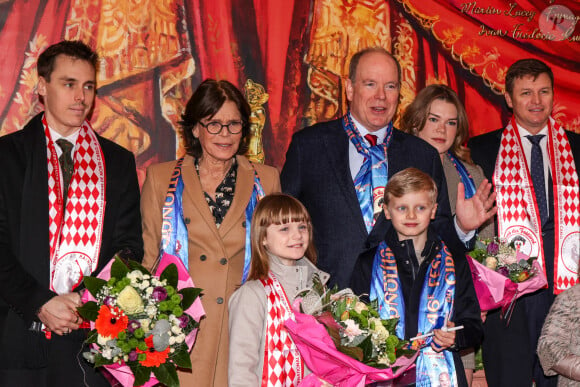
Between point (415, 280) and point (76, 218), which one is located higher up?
point (76, 218)

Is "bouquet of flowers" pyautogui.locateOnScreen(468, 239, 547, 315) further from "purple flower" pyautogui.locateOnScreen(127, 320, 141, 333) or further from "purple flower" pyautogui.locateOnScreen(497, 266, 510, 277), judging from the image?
"purple flower" pyautogui.locateOnScreen(127, 320, 141, 333)

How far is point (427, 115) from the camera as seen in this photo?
4918 mm

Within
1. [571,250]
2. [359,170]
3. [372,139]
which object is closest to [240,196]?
[359,170]

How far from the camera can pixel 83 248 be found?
3975 millimetres

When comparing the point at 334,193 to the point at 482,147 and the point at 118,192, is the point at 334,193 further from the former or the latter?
the point at 482,147

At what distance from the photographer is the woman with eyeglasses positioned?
12.6 feet

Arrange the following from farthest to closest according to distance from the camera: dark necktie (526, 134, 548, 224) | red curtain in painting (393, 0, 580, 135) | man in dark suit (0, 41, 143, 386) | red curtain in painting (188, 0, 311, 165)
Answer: red curtain in painting (393, 0, 580, 135)
red curtain in painting (188, 0, 311, 165)
dark necktie (526, 134, 548, 224)
man in dark suit (0, 41, 143, 386)

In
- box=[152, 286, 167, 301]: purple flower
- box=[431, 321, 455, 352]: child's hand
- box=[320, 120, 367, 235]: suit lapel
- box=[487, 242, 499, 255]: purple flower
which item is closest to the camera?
box=[152, 286, 167, 301]: purple flower

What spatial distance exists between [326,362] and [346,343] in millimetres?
124

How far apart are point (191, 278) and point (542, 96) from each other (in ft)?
8.55

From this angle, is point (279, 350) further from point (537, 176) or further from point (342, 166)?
point (537, 176)

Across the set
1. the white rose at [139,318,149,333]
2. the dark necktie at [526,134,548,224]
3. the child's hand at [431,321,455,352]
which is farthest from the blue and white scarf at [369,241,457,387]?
the dark necktie at [526,134,548,224]

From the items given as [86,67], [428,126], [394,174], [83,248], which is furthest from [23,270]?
[428,126]

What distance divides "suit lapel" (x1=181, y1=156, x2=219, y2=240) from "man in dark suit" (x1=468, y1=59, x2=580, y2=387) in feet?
6.39
